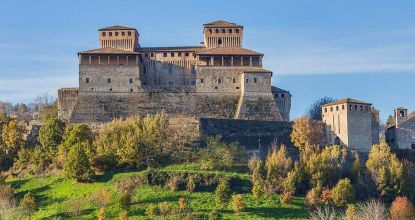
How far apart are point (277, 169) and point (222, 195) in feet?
19.3

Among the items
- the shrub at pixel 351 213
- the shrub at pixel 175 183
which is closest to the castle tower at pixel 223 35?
the shrub at pixel 175 183

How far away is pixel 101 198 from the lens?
61.1 m

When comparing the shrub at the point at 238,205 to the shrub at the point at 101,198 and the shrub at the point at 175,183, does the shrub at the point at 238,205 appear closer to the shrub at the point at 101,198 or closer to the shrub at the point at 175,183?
the shrub at the point at 175,183

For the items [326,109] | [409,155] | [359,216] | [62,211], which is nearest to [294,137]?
[326,109]

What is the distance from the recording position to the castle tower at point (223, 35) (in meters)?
79.9

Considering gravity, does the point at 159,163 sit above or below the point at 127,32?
below

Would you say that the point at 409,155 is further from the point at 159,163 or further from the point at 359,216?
the point at 159,163

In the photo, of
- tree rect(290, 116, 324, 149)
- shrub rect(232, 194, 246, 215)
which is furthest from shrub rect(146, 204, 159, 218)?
tree rect(290, 116, 324, 149)

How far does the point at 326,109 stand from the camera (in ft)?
244

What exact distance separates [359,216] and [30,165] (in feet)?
84.4

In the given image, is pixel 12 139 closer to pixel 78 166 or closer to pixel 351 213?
pixel 78 166

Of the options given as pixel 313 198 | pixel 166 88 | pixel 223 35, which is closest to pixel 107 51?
pixel 166 88

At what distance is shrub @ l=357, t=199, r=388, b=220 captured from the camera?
5717cm

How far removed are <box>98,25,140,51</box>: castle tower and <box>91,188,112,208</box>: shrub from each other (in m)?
19.7
